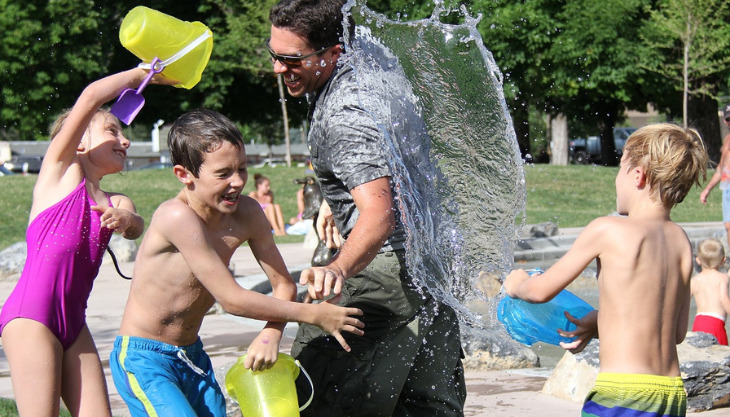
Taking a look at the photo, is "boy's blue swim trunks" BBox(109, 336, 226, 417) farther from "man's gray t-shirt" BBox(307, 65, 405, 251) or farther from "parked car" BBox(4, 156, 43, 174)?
"parked car" BBox(4, 156, 43, 174)

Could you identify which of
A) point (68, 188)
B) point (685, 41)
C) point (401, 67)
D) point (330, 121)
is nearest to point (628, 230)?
point (330, 121)

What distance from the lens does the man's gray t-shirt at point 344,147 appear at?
306cm

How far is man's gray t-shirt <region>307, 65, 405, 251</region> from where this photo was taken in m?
3.06

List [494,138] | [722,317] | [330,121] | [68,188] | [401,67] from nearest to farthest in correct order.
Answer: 1. [330,121]
2. [68,188]
3. [401,67]
4. [494,138]
5. [722,317]

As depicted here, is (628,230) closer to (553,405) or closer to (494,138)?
(494,138)

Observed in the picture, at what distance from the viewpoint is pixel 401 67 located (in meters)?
3.84

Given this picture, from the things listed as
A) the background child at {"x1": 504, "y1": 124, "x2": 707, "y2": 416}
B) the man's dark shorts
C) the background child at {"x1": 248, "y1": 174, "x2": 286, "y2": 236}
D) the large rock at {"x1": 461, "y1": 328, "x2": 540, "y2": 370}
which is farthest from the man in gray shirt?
the background child at {"x1": 248, "y1": 174, "x2": 286, "y2": 236}

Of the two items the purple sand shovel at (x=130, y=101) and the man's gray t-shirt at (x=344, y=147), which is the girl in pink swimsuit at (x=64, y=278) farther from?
the man's gray t-shirt at (x=344, y=147)

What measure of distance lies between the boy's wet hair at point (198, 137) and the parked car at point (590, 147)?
117 feet

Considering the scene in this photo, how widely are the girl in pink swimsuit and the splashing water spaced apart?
0.92 m

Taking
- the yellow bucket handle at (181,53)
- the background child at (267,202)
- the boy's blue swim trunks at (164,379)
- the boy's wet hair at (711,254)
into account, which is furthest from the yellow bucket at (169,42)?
the background child at (267,202)

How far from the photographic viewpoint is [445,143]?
3943 mm

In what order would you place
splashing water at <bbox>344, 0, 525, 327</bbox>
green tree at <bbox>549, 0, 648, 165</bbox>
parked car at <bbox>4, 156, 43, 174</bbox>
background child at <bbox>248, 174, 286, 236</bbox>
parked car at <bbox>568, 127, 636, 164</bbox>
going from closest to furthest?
splashing water at <bbox>344, 0, 525, 327</bbox>, background child at <bbox>248, 174, 286, 236</bbox>, green tree at <bbox>549, 0, 648, 165</bbox>, parked car at <bbox>568, 127, 636, 164</bbox>, parked car at <bbox>4, 156, 43, 174</bbox>

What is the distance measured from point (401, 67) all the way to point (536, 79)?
2784cm
